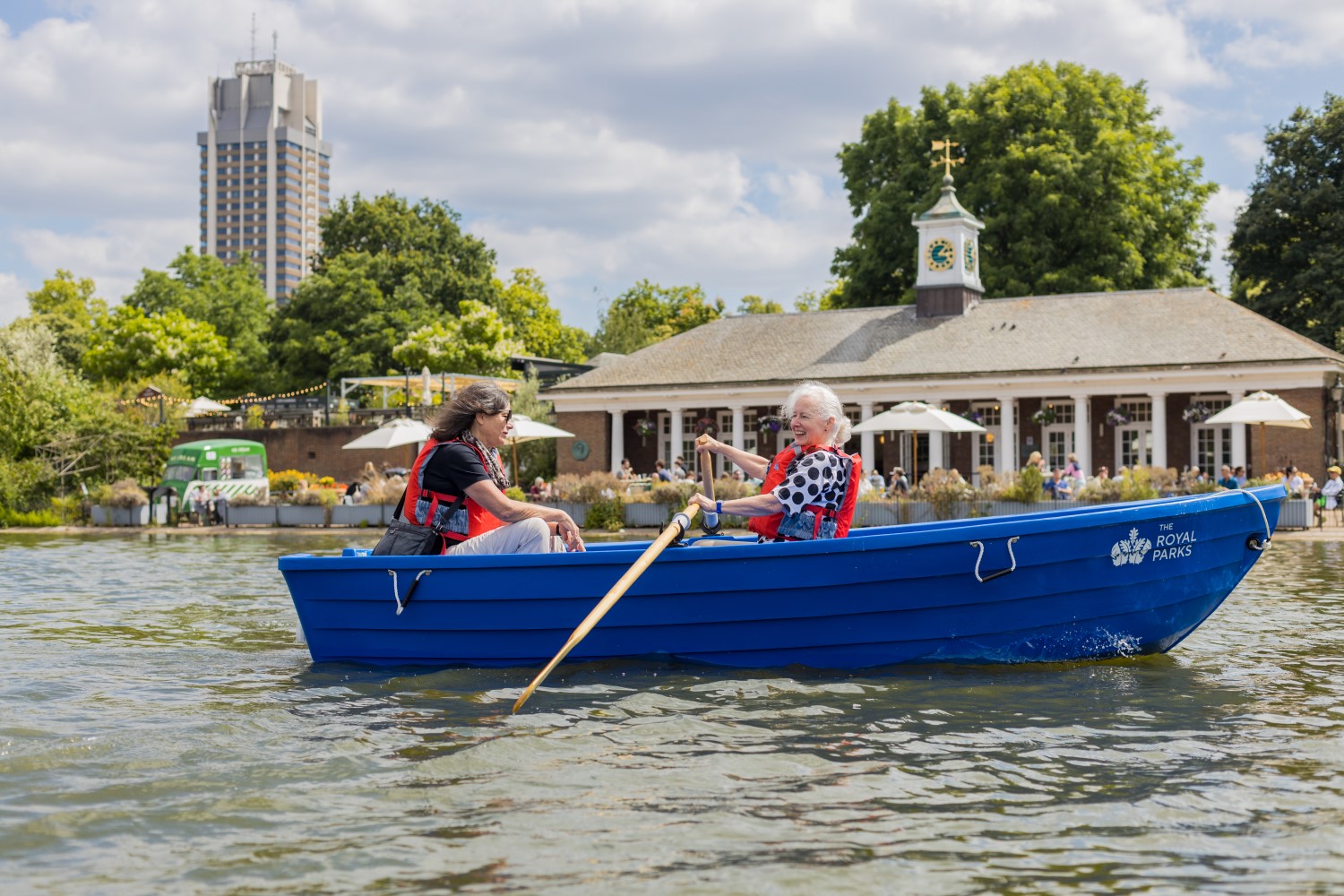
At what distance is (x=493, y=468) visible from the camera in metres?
8.79

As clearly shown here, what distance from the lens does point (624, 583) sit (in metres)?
7.83

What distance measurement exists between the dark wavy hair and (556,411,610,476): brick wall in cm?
3303

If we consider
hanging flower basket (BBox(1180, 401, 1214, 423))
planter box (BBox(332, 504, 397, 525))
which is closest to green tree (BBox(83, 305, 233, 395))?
planter box (BBox(332, 504, 397, 525))

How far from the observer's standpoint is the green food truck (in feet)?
111

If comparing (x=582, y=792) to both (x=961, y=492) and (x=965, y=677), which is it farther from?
(x=961, y=492)

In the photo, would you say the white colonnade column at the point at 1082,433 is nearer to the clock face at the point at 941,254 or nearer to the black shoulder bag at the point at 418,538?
the clock face at the point at 941,254

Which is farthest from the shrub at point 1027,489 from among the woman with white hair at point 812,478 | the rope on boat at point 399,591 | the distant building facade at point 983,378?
the rope on boat at point 399,591

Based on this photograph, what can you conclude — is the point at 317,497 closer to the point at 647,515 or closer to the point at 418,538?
the point at 647,515

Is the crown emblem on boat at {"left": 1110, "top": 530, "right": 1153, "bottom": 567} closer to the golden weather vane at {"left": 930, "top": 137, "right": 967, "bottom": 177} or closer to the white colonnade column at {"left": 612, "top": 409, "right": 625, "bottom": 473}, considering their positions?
the white colonnade column at {"left": 612, "top": 409, "right": 625, "bottom": 473}

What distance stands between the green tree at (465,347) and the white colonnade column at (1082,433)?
83.3 ft

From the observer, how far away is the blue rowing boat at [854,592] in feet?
26.7

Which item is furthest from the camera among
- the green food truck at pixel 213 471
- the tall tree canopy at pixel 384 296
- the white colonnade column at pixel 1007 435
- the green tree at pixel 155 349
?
the green tree at pixel 155 349

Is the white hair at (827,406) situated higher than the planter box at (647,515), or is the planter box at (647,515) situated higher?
the white hair at (827,406)

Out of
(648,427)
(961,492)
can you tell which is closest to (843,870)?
(961,492)
